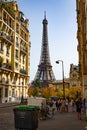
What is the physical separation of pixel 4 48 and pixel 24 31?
2041cm

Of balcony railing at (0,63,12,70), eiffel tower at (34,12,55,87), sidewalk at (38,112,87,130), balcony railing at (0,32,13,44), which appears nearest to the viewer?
sidewalk at (38,112,87,130)

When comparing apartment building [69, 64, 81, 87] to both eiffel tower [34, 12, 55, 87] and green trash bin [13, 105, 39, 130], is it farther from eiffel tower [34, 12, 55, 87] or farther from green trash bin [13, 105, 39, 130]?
green trash bin [13, 105, 39, 130]

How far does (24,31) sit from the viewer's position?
8638 centimetres

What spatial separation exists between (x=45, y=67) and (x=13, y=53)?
89.2 meters

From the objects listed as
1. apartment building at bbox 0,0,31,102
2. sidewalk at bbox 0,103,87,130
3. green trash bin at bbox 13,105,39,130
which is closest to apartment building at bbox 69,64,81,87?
apartment building at bbox 0,0,31,102

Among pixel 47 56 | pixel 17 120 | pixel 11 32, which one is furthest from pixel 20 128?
pixel 47 56

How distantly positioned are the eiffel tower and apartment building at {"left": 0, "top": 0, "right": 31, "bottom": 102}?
64.8m

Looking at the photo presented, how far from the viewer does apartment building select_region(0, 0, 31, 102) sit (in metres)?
65.7

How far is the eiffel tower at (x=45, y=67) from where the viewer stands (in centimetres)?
15477

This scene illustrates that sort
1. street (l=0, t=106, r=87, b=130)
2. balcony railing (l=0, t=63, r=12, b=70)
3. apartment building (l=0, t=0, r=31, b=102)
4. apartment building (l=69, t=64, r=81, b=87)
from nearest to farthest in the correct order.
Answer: street (l=0, t=106, r=87, b=130) < balcony railing (l=0, t=63, r=12, b=70) < apartment building (l=0, t=0, r=31, b=102) < apartment building (l=69, t=64, r=81, b=87)

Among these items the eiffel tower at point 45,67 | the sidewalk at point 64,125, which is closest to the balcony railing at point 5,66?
the sidewalk at point 64,125

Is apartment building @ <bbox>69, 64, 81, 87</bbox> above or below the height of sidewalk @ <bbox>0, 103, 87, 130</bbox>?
above

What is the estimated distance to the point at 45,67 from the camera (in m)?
162

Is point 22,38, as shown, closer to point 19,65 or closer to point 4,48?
point 19,65
